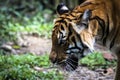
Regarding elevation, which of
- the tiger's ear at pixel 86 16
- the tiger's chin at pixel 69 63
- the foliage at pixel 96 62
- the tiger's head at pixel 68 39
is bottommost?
the foliage at pixel 96 62

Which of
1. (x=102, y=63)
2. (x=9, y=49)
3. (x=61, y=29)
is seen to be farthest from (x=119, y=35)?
(x=9, y=49)

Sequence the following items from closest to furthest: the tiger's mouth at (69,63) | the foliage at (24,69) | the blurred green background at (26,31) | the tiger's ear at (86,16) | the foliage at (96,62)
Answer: the tiger's ear at (86,16) → the tiger's mouth at (69,63) → the foliage at (24,69) → the blurred green background at (26,31) → the foliage at (96,62)

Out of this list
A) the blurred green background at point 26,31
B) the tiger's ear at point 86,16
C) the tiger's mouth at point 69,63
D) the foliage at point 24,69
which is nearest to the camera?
the tiger's ear at point 86,16

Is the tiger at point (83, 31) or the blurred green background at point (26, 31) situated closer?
the tiger at point (83, 31)

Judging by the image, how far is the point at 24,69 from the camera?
5.72 metres

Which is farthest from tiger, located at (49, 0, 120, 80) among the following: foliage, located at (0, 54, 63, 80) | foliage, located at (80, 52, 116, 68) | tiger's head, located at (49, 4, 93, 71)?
foliage, located at (80, 52, 116, 68)

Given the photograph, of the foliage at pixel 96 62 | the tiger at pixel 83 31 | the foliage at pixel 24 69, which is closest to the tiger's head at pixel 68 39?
the tiger at pixel 83 31

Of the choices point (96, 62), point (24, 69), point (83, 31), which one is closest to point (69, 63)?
point (83, 31)

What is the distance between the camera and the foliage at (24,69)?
18.0 ft

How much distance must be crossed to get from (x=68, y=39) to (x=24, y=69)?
1.14 metres

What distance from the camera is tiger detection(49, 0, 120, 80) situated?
4812mm

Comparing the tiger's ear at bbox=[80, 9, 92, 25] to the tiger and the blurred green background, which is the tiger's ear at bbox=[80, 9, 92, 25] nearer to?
the tiger

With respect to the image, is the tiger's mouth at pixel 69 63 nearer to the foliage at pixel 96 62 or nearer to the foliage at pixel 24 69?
the foliage at pixel 24 69

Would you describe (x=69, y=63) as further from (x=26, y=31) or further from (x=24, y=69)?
(x=26, y=31)
